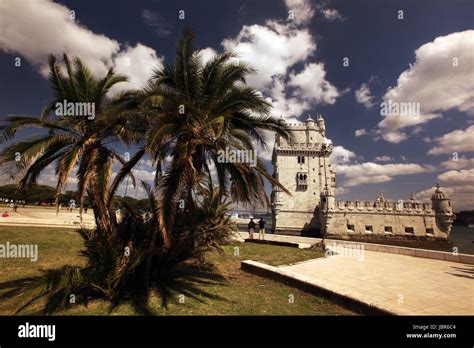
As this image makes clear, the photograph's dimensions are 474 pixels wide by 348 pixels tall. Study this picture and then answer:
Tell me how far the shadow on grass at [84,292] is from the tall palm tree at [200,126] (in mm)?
2408

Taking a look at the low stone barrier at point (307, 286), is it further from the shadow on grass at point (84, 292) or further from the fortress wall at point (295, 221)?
the fortress wall at point (295, 221)

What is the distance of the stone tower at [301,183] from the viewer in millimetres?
48656

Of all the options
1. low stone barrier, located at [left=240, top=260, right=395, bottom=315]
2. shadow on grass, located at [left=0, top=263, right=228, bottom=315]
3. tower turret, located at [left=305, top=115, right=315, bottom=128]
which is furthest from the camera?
tower turret, located at [left=305, top=115, right=315, bottom=128]

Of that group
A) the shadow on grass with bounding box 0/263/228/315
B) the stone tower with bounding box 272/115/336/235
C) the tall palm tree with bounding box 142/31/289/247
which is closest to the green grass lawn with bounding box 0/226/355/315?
the shadow on grass with bounding box 0/263/228/315

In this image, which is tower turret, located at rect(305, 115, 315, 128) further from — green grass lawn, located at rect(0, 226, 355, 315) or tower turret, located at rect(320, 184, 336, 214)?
green grass lawn, located at rect(0, 226, 355, 315)

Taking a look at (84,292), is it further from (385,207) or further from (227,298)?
(385,207)

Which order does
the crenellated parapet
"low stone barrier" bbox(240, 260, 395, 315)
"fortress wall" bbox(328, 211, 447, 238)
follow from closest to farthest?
"low stone barrier" bbox(240, 260, 395, 315)
"fortress wall" bbox(328, 211, 447, 238)
the crenellated parapet

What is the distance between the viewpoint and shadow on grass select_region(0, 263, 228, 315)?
18.9 feet

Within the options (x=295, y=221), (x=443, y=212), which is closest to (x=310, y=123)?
(x=295, y=221)

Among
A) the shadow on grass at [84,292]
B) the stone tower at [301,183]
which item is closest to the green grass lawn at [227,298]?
the shadow on grass at [84,292]

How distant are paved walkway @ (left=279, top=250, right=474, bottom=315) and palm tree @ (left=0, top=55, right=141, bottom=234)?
7035 mm

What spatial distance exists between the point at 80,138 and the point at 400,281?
11726mm
